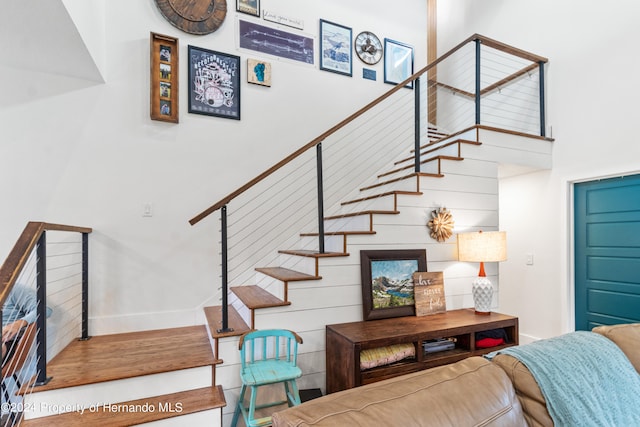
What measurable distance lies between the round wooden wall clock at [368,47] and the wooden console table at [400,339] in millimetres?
3140

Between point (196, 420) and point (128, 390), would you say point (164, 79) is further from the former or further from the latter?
point (196, 420)

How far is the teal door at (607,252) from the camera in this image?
Result: 8.95ft

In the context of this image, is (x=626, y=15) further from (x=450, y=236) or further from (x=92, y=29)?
(x=92, y=29)

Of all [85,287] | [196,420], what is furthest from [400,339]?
[85,287]

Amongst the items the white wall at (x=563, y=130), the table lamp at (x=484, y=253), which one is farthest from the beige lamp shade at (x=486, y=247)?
the white wall at (x=563, y=130)

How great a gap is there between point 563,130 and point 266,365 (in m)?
3.59

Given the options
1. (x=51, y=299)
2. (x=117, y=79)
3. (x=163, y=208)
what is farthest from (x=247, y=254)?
(x=117, y=79)

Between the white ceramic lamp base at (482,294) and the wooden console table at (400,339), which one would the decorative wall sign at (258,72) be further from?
the white ceramic lamp base at (482,294)

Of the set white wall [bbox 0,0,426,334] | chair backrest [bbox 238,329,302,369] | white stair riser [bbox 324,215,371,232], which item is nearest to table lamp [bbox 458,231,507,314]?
white stair riser [bbox 324,215,371,232]

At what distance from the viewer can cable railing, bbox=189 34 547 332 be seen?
3107 millimetres

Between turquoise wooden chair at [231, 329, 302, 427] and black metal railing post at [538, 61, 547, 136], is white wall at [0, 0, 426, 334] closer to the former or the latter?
turquoise wooden chair at [231, 329, 302, 427]

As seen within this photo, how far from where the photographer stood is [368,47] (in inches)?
158

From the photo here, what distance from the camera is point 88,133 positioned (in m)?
2.73

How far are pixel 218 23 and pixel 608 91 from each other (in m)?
3.73
